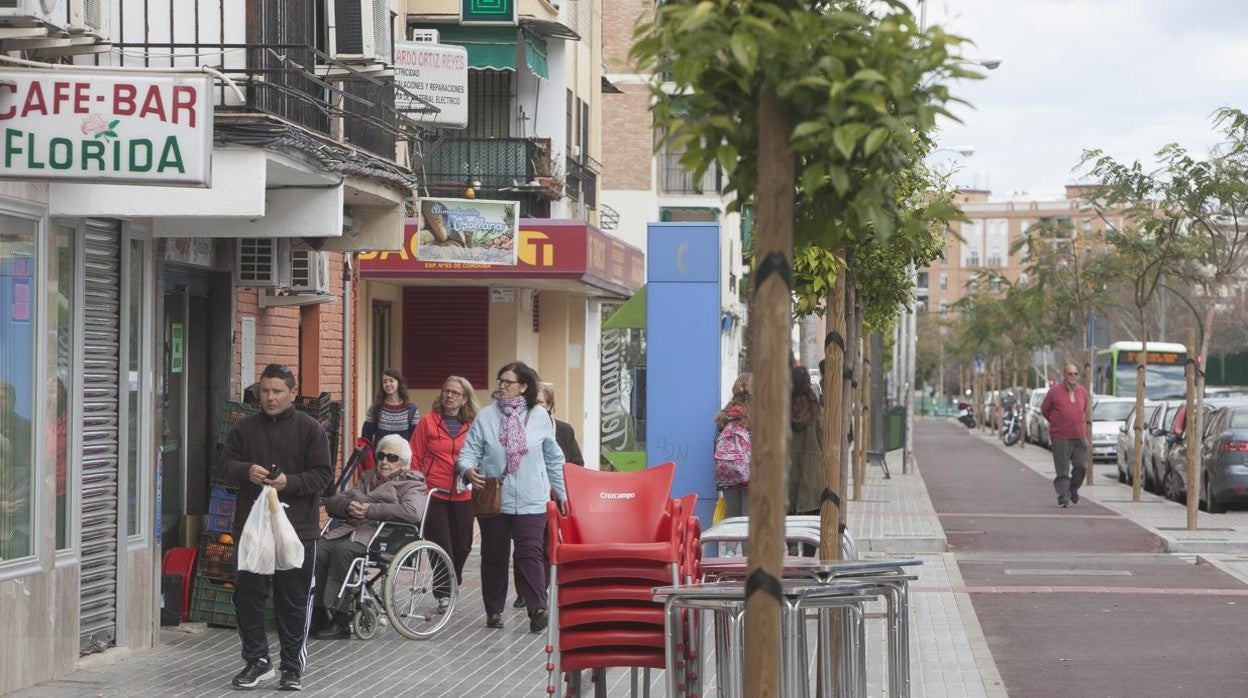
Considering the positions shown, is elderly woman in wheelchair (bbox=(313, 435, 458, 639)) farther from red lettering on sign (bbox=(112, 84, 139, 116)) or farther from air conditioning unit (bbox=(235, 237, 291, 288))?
red lettering on sign (bbox=(112, 84, 139, 116))

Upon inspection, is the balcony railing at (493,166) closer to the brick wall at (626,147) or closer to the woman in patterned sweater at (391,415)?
the woman in patterned sweater at (391,415)

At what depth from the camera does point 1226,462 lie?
2472cm

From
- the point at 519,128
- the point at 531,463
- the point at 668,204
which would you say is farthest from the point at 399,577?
the point at 668,204

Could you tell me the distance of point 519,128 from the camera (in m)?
27.1

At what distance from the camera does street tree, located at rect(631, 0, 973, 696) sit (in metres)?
4.98

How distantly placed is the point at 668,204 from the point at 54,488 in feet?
127

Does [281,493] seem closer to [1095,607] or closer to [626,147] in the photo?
[1095,607]

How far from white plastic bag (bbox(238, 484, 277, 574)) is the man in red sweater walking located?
17851mm

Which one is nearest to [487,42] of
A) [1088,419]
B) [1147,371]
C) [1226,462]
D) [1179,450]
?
[1226,462]

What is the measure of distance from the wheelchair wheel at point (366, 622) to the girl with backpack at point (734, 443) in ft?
9.42

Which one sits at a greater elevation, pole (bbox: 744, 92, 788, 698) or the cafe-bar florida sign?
the cafe-bar florida sign

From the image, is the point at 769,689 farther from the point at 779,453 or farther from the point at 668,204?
the point at 668,204

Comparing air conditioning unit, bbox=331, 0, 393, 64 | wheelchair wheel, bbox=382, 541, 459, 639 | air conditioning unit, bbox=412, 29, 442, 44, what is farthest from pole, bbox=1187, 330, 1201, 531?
air conditioning unit, bbox=331, 0, 393, 64

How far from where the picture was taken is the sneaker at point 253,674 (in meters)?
10.3
